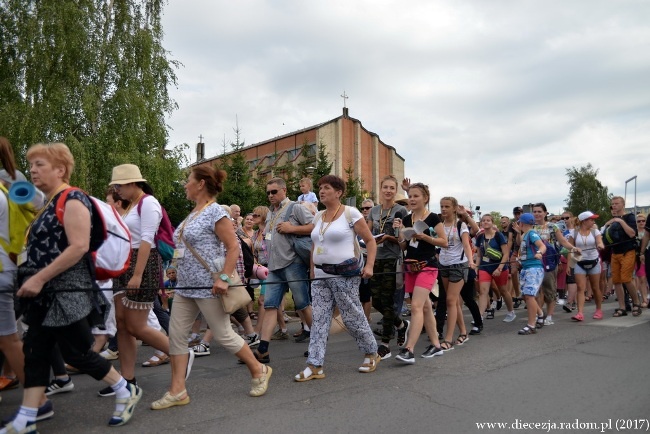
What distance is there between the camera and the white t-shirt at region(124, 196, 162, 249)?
14.4 feet

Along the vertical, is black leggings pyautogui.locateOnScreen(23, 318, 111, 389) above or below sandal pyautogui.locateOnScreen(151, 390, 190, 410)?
above

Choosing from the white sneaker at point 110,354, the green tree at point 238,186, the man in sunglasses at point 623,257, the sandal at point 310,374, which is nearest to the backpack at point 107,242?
the sandal at point 310,374

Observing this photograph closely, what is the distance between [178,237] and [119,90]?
18302 millimetres

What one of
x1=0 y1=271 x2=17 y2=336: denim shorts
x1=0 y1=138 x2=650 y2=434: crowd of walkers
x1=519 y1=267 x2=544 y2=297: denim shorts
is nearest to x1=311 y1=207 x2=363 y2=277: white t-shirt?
x1=0 y1=138 x2=650 y2=434: crowd of walkers

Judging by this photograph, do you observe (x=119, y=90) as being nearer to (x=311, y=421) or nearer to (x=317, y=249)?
(x=317, y=249)

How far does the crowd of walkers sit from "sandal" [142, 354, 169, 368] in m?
0.02

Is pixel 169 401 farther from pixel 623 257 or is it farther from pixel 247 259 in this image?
pixel 623 257

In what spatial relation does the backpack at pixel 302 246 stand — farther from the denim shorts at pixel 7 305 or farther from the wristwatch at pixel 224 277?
the denim shorts at pixel 7 305

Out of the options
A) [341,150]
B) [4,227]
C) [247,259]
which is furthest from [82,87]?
[341,150]

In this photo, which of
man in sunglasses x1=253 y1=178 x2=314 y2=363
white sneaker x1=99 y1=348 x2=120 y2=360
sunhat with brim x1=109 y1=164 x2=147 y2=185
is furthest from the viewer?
white sneaker x1=99 y1=348 x2=120 y2=360

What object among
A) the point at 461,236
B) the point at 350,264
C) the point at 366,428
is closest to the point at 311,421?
the point at 366,428

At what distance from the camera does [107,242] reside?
3.72 meters

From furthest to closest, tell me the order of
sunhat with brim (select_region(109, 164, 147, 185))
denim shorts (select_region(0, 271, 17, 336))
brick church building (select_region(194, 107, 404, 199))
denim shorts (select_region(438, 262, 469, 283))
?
brick church building (select_region(194, 107, 404, 199)), denim shorts (select_region(438, 262, 469, 283)), sunhat with brim (select_region(109, 164, 147, 185)), denim shorts (select_region(0, 271, 17, 336))

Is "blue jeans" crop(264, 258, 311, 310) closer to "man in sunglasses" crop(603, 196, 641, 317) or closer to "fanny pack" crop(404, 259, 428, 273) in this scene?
"fanny pack" crop(404, 259, 428, 273)
